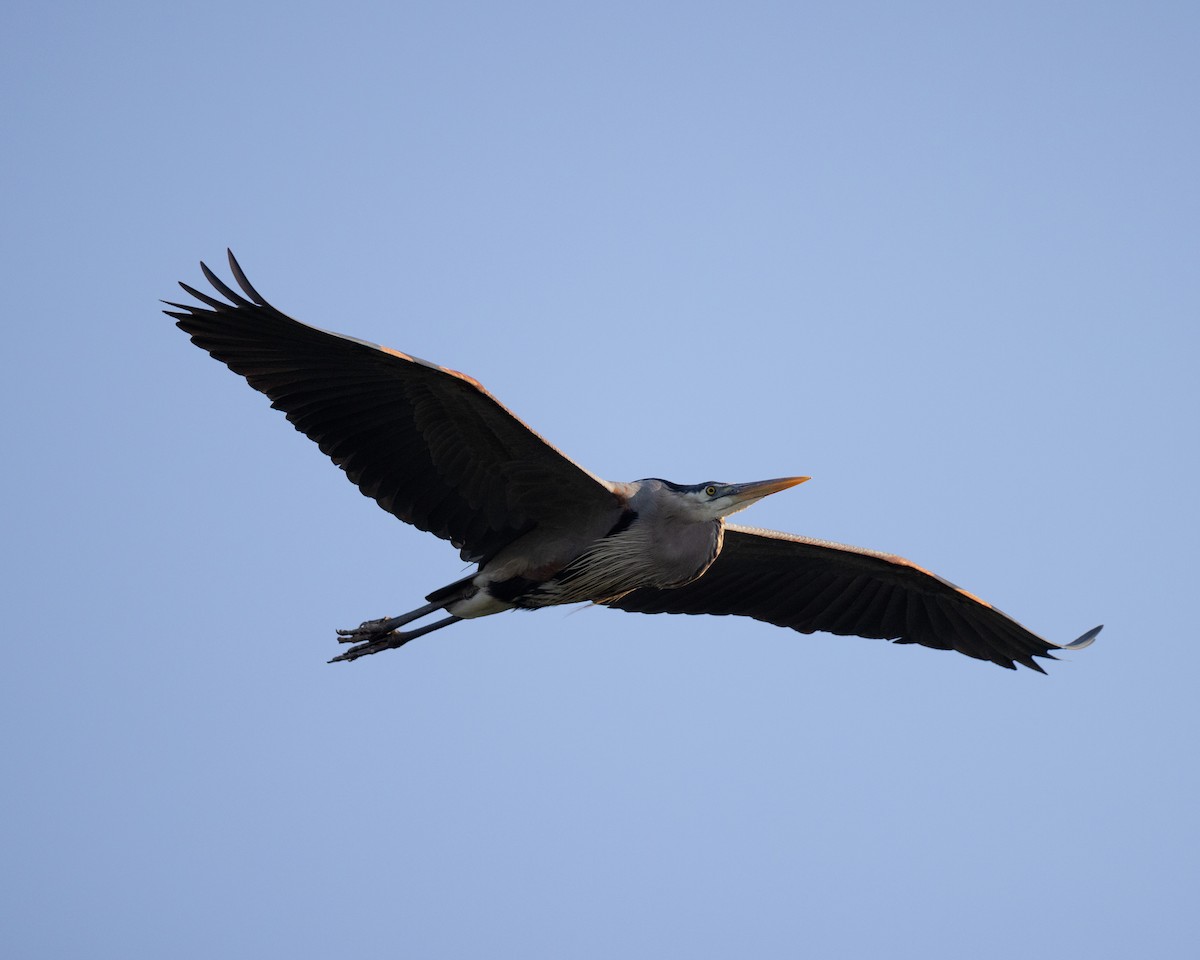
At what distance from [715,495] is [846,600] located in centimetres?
238

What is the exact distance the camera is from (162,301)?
9266 millimetres

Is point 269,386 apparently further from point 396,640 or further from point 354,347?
point 396,640

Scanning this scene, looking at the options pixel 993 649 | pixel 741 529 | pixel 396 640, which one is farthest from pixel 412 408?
pixel 993 649

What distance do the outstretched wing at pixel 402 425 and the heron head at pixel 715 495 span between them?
1.48ft

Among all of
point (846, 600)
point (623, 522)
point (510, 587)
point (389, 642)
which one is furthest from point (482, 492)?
point (846, 600)

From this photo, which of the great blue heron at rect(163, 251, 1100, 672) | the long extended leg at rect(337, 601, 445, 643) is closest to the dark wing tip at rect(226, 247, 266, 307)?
the great blue heron at rect(163, 251, 1100, 672)

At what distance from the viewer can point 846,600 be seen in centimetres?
1194

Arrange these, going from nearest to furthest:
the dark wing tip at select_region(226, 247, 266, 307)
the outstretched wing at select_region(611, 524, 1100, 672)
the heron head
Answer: the dark wing tip at select_region(226, 247, 266, 307) < the heron head < the outstretched wing at select_region(611, 524, 1100, 672)

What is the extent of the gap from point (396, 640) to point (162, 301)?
2796 mm

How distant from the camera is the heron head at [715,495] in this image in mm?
10047

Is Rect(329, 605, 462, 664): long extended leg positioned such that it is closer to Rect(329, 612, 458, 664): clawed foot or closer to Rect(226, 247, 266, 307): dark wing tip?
Rect(329, 612, 458, 664): clawed foot

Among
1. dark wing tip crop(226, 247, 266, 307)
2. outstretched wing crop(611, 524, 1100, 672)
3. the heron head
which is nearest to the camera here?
dark wing tip crop(226, 247, 266, 307)

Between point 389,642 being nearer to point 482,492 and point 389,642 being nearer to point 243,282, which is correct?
point 482,492

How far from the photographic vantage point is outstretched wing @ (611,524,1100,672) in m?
11.6
